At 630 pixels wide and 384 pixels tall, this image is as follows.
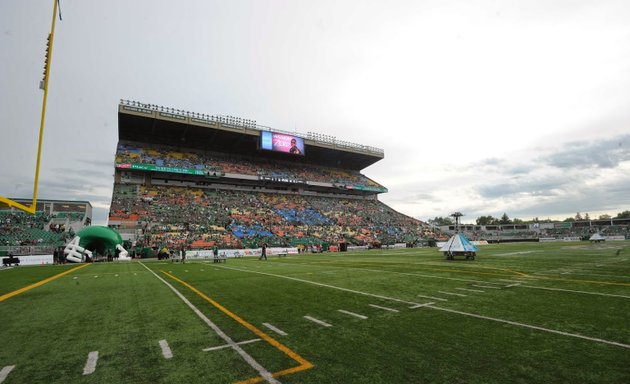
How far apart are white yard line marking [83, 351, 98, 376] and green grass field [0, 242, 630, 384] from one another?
0.12ft

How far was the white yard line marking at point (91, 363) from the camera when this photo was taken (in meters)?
4.46

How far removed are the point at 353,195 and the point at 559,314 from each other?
70593 millimetres

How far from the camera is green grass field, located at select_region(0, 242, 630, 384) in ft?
13.9

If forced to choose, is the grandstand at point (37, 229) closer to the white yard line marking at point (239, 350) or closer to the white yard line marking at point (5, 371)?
the white yard line marking at point (239, 350)

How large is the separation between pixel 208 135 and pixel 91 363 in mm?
59328

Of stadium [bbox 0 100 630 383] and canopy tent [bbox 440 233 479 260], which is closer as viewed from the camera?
stadium [bbox 0 100 630 383]

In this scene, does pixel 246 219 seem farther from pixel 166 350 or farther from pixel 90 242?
pixel 166 350

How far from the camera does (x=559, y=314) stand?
705 cm

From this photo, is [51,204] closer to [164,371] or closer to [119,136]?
[119,136]

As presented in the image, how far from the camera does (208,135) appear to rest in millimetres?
59781

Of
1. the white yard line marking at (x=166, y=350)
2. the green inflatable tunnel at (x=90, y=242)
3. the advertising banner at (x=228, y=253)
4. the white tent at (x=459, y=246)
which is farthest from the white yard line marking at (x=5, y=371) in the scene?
the green inflatable tunnel at (x=90, y=242)

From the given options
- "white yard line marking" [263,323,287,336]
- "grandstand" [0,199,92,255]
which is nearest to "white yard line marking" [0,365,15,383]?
"white yard line marking" [263,323,287,336]

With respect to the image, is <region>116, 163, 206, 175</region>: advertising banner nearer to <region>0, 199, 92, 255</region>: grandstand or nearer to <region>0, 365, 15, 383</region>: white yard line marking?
<region>0, 199, 92, 255</region>: grandstand

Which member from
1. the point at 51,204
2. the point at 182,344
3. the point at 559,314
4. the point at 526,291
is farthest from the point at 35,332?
the point at 51,204
